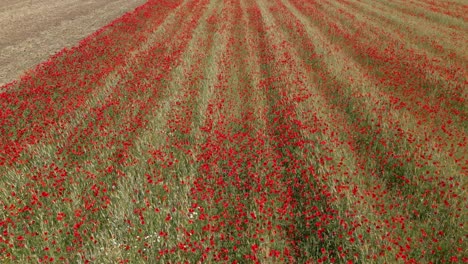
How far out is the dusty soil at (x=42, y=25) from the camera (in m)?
11.2

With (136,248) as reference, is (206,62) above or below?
above

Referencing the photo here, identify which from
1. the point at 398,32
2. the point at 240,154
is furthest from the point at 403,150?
the point at 398,32

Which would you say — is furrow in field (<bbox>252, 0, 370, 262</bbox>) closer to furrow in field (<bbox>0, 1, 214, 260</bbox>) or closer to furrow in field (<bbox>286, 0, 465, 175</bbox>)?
furrow in field (<bbox>286, 0, 465, 175</bbox>)

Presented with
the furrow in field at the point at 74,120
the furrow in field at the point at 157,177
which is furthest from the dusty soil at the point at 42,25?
the furrow in field at the point at 157,177

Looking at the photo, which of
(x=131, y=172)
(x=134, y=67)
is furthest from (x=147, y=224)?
(x=134, y=67)

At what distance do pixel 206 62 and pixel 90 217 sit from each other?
6722 mm

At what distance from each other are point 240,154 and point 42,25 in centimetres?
1596

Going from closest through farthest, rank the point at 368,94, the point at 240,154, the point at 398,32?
the point at 240,154 → the point at 368,94 → the point at 398,32

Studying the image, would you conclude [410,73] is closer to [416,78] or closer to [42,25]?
[416,78]

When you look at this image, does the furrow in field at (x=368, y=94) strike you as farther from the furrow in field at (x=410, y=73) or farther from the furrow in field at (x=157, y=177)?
the furrow in field at (x=157, y=177)

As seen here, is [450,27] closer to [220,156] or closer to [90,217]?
[220,156]

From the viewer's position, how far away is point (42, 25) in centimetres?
1563

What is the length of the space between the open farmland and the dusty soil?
6.24 ft

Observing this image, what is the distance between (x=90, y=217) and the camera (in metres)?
3.95
